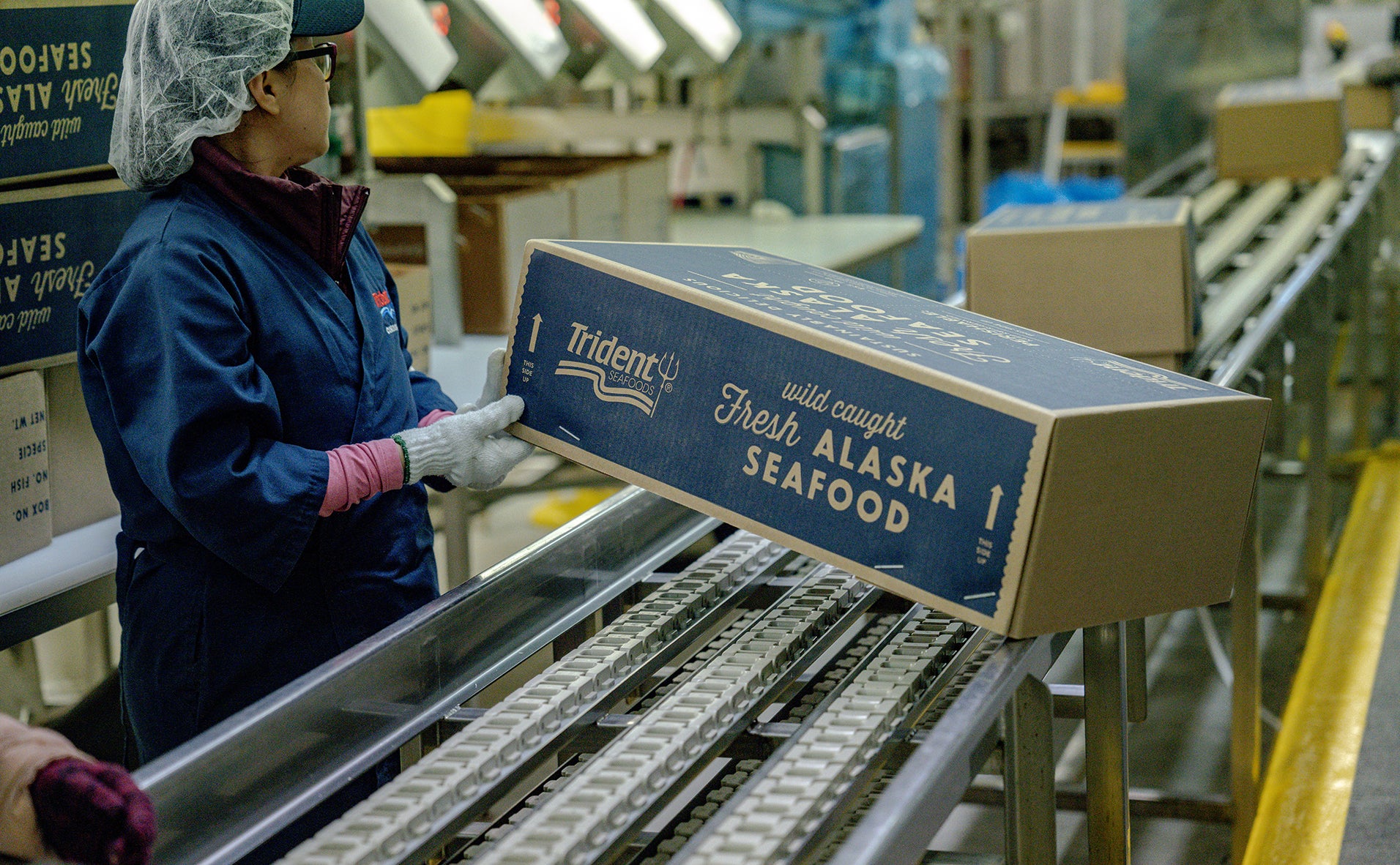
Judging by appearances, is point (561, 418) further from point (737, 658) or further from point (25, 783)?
point (25, 783)

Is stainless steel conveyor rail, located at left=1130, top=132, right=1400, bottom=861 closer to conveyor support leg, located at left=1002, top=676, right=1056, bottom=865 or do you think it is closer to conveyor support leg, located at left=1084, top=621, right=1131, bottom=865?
conveyor support leg, located at left=1084, top=621, right=1131, bottom=865

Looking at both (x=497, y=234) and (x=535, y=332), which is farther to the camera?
(x=497, y=234)

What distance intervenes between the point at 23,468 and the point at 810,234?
3.04 meters

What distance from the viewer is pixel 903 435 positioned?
1129mm

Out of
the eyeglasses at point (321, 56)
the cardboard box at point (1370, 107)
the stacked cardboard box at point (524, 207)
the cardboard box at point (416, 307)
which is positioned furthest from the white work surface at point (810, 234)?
the eyeglasses at point (321, 56)

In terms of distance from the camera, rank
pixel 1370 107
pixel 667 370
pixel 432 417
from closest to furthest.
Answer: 1. pixel 667 370
2. pixel 432 417
3. pixel 1370 107

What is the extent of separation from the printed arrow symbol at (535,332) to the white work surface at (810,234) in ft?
7.32

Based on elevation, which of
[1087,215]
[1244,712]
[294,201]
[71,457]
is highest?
[294,201]

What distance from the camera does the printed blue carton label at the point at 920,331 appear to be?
1138 mm

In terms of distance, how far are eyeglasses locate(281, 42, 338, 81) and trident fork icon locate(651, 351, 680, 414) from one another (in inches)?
19.5

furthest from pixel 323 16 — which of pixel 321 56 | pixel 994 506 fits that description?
pixel 994 506

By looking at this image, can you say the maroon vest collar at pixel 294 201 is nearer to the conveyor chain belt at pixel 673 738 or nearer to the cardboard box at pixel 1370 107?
the conveyor chain belt at pixel 673 738

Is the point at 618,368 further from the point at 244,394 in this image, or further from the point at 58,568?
the point at 58,568

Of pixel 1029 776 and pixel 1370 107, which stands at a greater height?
pixel 1370 107
